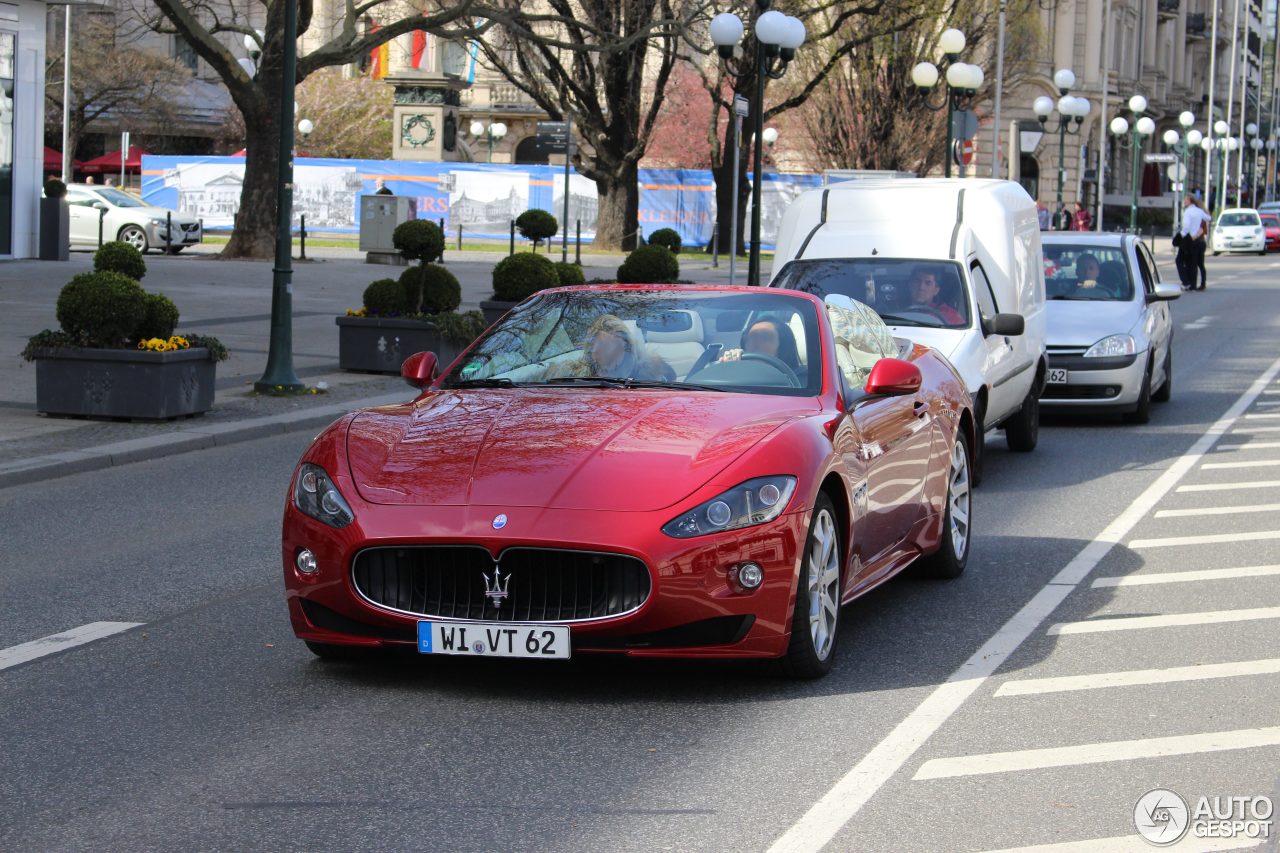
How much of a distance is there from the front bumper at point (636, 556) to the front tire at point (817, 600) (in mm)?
100

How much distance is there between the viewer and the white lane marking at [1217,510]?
11242 millimetres

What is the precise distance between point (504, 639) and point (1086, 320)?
37.6 feet

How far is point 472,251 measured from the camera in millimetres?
49844

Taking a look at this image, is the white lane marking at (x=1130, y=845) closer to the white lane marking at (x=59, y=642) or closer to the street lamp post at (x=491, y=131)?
the white lane marking at (x=59, y=642)

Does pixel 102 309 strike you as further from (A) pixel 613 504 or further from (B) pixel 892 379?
(A) pixel 613 504

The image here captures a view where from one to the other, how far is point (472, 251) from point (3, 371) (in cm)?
3251

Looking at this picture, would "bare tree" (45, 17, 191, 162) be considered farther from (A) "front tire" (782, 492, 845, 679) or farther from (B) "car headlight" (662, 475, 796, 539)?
(B) "car headlight" (662, 475, 796, 539)

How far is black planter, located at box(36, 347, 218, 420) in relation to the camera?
1449cm

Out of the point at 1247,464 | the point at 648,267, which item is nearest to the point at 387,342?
the point at 648,267

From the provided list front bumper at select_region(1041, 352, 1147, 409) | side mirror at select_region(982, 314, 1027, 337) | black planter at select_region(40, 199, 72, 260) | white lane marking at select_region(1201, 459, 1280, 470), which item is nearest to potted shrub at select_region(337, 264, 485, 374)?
front bumper at select_region(1041, 352, 1147, 409)

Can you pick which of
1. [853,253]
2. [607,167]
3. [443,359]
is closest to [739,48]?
[607,167]

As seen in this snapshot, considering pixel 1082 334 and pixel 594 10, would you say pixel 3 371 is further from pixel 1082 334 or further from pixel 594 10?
pixel 594 10

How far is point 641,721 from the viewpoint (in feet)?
20.4

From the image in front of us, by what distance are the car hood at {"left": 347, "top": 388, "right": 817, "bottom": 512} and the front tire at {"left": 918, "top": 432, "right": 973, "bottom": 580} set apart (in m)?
1.95
